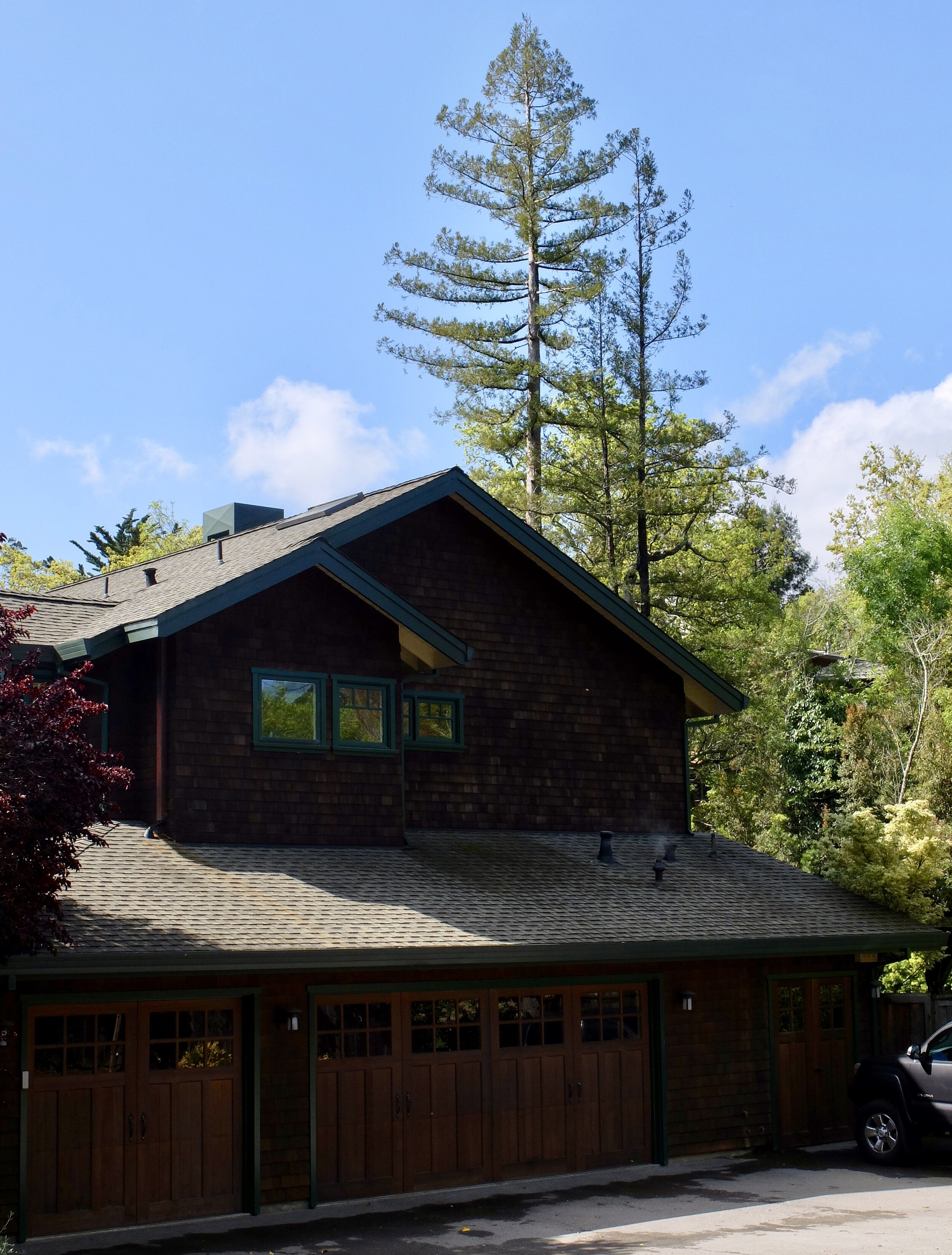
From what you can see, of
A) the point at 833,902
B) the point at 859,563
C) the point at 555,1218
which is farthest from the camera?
the point at 859,563

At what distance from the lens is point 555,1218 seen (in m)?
12.7

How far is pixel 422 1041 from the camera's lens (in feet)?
46.6

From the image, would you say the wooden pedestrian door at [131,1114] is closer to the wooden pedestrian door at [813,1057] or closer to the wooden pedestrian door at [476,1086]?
the wooden pedestrian door at [476,1086]

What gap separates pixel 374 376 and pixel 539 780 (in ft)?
53.9

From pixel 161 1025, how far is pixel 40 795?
3108mm

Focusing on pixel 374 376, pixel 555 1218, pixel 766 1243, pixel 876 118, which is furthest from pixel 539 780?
pixel 374 376

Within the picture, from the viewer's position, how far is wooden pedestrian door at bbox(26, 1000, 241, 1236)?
11820 mm

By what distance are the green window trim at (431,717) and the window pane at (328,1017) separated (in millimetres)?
4249

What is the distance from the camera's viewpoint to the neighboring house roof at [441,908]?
12086 millimetres

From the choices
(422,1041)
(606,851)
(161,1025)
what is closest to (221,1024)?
(161,1025)

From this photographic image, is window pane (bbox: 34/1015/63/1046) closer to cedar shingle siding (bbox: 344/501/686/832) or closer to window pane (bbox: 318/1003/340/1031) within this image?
window pane (bbox: 318/1003/340/1031)

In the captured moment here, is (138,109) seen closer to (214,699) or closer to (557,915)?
(214,699)

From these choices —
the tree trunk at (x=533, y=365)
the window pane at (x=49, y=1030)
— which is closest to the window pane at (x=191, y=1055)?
the window pane at (x=49, y=1030)

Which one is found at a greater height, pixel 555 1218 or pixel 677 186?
pixel 677 186
